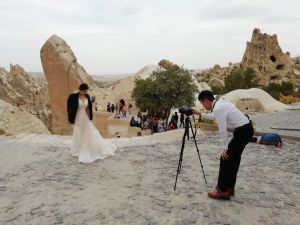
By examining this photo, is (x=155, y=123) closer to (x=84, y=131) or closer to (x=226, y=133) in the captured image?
(x=84, y=131)

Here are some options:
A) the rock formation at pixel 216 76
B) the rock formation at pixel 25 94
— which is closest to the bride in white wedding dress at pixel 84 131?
the rock formation at pixel 25 94

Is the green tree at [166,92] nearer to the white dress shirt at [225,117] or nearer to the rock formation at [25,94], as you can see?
the rock formation at [25,94]

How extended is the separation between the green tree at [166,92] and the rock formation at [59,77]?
5604 millimetres

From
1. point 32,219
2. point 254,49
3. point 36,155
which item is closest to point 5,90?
point 36,155

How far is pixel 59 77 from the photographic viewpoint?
2694cm

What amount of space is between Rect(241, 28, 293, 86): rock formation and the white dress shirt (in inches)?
2261

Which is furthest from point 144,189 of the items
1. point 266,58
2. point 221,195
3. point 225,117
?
point 266,58

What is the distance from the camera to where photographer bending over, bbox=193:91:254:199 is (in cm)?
590

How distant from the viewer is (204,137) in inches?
494

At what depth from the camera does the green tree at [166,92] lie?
3059cm

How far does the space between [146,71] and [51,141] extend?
1382 inches

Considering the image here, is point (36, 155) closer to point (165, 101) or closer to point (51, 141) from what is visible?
point (51, 141)

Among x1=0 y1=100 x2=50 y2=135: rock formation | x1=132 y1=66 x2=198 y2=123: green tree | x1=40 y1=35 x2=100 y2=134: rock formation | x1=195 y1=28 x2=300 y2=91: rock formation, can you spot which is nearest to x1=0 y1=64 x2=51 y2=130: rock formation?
x1=40 y1=35 x2=100 y2=134: rock formation

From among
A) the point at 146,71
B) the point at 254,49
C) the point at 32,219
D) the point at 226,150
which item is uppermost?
the point at 254,49
